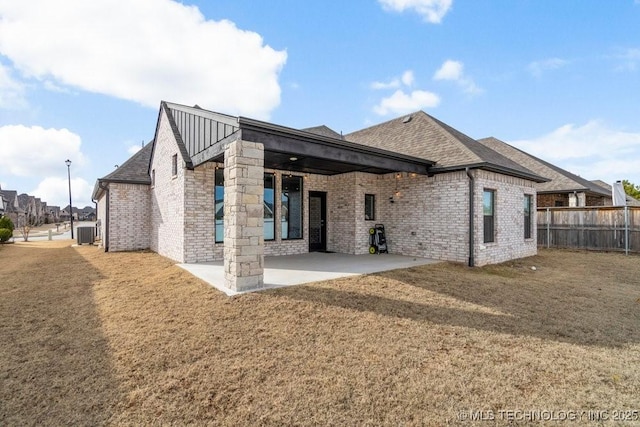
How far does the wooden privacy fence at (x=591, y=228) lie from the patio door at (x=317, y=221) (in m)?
10.2

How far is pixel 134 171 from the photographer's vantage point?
39.8ft

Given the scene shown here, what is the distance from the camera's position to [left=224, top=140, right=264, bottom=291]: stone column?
16.0 feet

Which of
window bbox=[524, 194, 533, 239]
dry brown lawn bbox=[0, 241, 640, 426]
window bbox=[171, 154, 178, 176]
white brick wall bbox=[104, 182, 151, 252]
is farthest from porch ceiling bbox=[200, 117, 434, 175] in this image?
white brick wall bbox=[104, 182, 151, 252]

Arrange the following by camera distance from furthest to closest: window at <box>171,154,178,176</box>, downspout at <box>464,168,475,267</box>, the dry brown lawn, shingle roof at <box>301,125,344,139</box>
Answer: shingle roof at <box>301,125,344,139</box>, window at <box>171,154,178,176</box>, downspout at <box>464,168,475,267</box>, the dry brown lawn

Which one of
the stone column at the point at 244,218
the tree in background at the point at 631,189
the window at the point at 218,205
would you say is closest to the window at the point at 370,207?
the window at the point at 218,205

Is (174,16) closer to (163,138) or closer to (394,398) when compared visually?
(163,138)

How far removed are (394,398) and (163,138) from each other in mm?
10770

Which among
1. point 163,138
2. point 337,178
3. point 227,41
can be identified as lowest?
point 337,178

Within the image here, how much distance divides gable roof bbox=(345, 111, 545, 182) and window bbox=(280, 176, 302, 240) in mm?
3893

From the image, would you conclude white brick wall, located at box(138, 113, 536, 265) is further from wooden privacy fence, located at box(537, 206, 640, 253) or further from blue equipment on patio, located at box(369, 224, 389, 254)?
wooden privacy fence, located at box(537, 206, 640, 253)

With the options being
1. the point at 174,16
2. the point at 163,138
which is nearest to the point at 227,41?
the point at 174,16

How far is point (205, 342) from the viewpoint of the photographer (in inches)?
135

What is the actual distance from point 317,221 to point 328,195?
101 centimetres

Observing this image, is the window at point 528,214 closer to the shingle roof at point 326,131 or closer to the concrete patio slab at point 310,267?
the concrete patio slab at point 310,267
